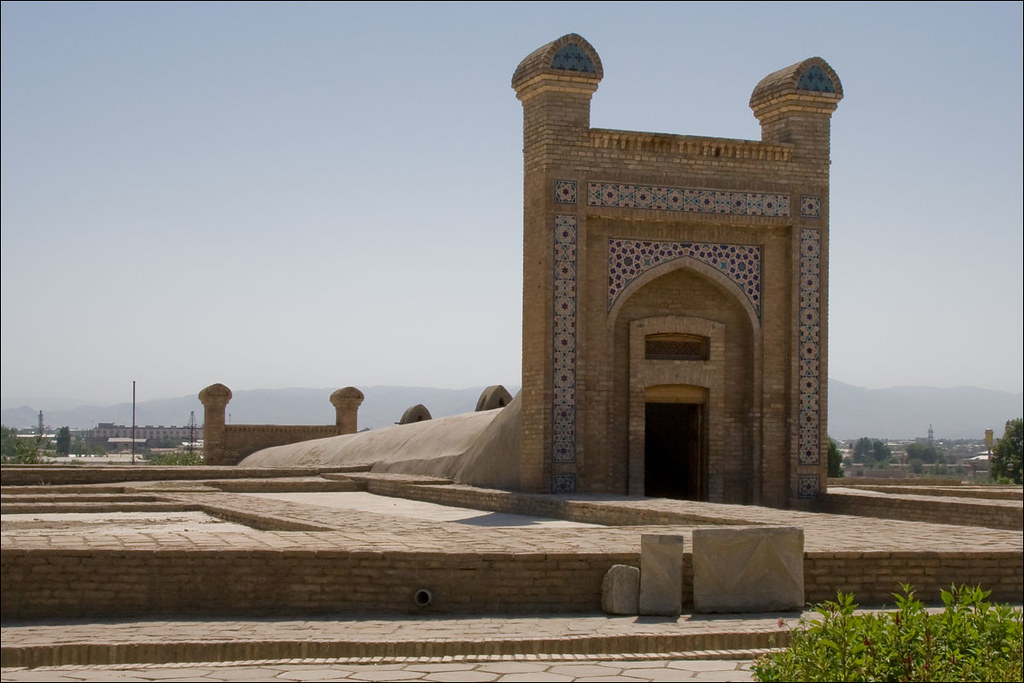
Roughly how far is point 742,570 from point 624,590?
0.76 metres

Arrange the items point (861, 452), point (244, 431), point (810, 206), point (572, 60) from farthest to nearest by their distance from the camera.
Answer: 1. point (861, 452)
2. point (244, 431)
3. point (810, 206)
4. point (572, 60)

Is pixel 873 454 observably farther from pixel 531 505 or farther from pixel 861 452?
pixel 531 505

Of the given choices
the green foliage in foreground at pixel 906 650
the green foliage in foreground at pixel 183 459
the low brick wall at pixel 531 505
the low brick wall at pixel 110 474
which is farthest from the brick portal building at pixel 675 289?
the green foliage in foreground at pixel 183 459

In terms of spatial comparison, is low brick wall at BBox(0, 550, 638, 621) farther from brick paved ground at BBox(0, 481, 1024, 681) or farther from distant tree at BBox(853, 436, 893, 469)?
distant tree at BBox(853, 436, 893, 469)

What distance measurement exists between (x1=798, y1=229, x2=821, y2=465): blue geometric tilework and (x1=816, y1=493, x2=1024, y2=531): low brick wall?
0.75 m

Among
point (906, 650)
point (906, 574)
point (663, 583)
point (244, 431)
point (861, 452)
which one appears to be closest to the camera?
point (906, 650)

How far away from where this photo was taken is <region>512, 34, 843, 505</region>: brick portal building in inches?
636

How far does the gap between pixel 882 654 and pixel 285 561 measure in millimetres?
4201

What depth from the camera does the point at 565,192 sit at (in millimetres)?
16125

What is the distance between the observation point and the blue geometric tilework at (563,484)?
16094 millimetres

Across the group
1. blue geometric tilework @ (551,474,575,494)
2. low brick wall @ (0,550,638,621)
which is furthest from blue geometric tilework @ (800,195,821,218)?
low brick wall @ (0,550,638,621)

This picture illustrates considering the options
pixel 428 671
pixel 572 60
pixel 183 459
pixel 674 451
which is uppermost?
pixel 572 60

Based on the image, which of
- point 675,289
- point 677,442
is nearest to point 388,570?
point 675,289

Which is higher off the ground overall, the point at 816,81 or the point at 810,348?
the point at 816,81
